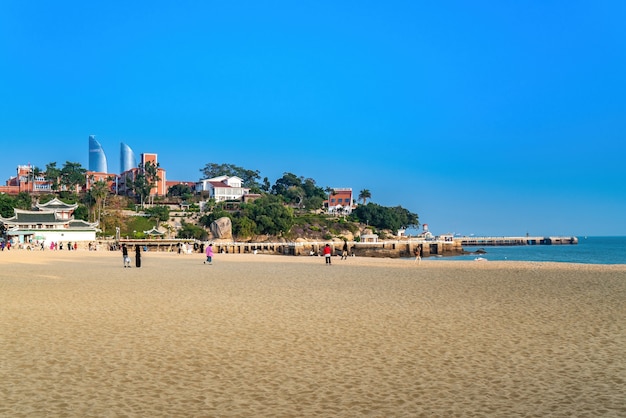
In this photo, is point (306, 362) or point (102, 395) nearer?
point (102, 395)

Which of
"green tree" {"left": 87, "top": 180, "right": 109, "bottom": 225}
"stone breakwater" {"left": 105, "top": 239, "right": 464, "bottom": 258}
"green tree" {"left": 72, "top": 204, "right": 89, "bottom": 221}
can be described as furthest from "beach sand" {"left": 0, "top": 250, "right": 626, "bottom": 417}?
"green tree" {"left": 87, "top": 180, "right": 109, "bottom": 225}

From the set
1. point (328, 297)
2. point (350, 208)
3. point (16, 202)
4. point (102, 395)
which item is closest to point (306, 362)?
point (102, 395)

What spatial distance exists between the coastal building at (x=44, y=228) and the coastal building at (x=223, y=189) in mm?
48029

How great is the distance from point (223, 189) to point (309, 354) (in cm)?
11351

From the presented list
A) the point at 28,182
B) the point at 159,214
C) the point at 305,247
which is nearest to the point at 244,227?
the point at 305,247

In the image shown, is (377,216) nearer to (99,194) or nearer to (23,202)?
(99,194)

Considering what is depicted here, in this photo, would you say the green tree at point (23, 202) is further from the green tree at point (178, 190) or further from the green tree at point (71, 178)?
the green tree at point (178, 190)

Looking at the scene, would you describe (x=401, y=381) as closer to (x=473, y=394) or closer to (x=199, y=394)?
(x=473, y=394)

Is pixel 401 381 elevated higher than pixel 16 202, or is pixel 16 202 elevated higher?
pixel 16 202

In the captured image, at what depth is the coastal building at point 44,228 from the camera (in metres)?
65.0

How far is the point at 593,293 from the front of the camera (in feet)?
57.8

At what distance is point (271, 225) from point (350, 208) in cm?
4572

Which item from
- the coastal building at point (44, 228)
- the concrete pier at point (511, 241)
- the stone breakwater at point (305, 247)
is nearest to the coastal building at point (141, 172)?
the stone breakwater at point (305, 247)

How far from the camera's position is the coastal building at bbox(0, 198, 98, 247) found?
6503 cm
